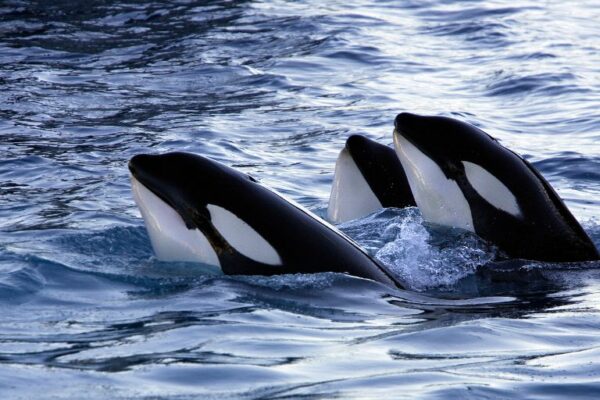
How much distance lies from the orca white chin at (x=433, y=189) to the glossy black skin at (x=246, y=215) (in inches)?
50.1

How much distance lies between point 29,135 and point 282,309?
22.4 feet

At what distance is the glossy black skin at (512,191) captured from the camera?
7809 millimetres

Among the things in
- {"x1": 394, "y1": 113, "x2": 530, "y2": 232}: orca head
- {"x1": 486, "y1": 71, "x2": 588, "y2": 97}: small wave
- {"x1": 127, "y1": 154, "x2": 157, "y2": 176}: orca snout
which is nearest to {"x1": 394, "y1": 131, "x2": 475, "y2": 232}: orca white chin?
{"x1": 394, "y1": 113, "x2": 530, "y2": 232}: orca head

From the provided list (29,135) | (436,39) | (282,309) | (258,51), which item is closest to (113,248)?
(282,309)

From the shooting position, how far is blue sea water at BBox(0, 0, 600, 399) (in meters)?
5.41

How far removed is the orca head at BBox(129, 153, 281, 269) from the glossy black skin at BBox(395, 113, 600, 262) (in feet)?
5.18

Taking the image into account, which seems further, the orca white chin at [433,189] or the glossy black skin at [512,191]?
the orca white chin at [433,189]

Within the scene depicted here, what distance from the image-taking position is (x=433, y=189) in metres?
8.18

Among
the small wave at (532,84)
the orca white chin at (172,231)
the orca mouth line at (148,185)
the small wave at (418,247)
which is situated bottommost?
the small wave at (532,84)

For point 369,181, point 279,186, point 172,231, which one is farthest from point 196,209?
point 279,186

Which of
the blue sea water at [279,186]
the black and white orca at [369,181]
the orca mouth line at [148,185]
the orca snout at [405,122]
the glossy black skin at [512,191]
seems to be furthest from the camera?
the black and white orca at [369,181]

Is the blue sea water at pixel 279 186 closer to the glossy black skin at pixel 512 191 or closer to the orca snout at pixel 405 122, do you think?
the glossy black skin at pixel 512 191

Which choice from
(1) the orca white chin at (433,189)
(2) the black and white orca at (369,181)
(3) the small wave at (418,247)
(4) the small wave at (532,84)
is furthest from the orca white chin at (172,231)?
(4) the small wave at (532,84)

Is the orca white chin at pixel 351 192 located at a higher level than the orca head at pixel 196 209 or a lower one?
lower
